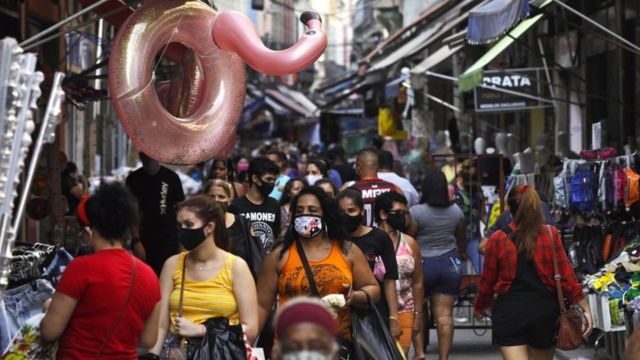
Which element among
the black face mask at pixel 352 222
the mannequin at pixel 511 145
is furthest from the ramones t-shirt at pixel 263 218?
the mannequin at pixel 511 145

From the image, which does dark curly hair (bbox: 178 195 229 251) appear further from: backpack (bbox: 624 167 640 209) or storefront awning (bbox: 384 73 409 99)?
storefront awning (bbox: 384 73 409 99)

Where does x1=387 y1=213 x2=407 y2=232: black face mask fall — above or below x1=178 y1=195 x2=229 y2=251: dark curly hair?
below

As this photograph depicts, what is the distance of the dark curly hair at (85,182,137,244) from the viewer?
6.23m

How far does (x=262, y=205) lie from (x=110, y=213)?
4589 millimetres

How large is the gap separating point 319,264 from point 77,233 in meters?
7.52

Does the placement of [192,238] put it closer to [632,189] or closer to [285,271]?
[285,271]

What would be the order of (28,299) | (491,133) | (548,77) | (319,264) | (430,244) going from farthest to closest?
1. (491,133)
2. (548,77)
3. (430,244)
4. (28,299)
5. (319,264)

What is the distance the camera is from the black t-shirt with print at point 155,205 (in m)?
12.0

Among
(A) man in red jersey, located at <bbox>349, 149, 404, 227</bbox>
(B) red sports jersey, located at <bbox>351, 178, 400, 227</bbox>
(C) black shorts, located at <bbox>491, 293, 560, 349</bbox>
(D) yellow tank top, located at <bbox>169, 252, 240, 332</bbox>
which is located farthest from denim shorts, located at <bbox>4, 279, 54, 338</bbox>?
(B) red sports jersey, located at <bbox>351, 178, 400, 227</bbox>

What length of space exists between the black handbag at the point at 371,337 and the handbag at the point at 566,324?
1684 millimetres

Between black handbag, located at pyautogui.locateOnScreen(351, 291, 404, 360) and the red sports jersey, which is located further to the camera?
the red sports jersey

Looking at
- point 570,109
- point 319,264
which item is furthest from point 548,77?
point 319,264

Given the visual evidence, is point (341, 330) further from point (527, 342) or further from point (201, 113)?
point (201, 113)

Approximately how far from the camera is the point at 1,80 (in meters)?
5.44
